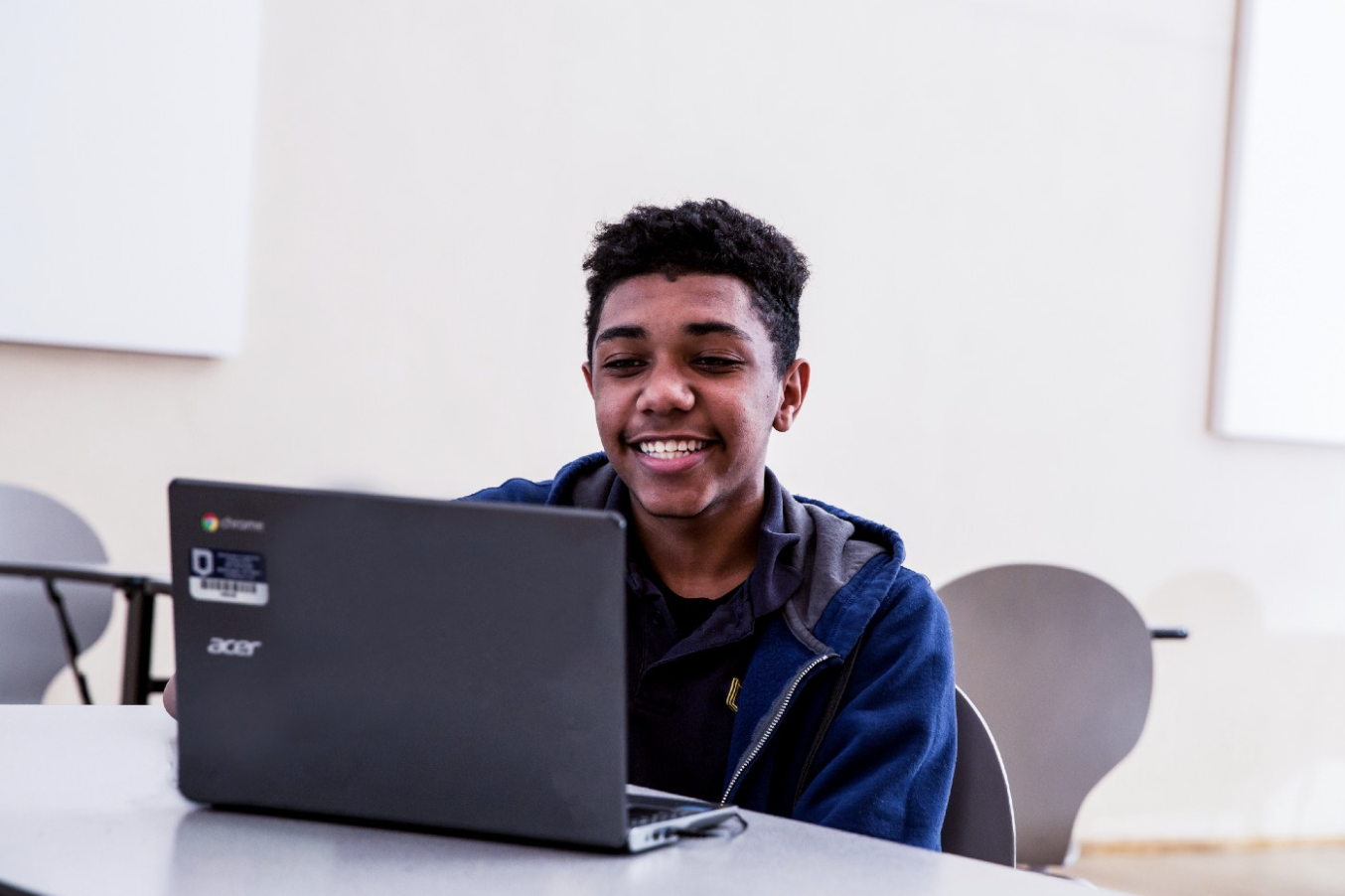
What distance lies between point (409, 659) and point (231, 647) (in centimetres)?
14

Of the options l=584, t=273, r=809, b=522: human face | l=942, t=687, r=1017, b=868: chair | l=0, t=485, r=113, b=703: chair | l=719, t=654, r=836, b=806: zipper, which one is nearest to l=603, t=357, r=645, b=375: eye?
l=584, t=273, r=809, b=522: human face

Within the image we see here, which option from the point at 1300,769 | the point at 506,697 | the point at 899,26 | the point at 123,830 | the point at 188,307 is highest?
the point at 899,26

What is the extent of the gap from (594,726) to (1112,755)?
1.50m

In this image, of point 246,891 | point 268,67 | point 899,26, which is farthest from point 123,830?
point 899,26

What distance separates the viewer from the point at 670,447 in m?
1.52

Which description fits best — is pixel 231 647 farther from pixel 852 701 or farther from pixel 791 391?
pixel 791 391

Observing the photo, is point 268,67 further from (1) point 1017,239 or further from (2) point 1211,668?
(2) point 1211,668

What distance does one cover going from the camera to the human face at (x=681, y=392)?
1516mm

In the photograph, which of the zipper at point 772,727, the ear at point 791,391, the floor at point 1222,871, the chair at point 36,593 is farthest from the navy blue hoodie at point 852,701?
the floor at point 1222,871

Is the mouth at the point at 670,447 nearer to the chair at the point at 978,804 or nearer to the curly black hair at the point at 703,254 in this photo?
the curly black hair at the point at 703,254

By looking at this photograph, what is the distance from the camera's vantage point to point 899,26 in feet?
12.1

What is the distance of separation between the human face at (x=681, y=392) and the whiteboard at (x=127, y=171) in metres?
1.80

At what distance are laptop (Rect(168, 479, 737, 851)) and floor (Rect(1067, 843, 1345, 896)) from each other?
2873 millimetres

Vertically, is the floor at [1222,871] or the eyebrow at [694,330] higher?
the eyebrow at [694,330]
